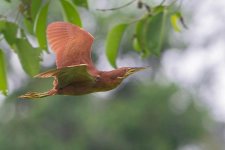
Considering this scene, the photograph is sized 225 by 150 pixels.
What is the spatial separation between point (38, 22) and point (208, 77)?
39.8 ft

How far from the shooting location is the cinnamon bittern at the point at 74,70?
48.5 inches

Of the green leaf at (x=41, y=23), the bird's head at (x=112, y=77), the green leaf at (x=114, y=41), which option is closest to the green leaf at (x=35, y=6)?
the green leaf at (x=41, y=23)

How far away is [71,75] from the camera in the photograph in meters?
1.23

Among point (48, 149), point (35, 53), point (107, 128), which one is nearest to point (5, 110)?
point (48, 149)

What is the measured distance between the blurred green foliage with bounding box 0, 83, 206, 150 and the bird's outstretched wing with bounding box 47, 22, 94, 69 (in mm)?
9444

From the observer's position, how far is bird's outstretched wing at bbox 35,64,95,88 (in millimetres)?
1209

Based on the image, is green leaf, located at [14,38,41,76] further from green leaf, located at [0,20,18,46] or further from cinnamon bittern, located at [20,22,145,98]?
cinnamon bittern, located at [20,22,145,98]

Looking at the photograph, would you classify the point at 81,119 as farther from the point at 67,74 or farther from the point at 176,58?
the point at 67,74

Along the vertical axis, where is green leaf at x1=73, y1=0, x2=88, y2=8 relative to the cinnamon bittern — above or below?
above

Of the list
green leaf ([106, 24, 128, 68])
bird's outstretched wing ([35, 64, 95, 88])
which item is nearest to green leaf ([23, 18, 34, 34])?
green leaf ([106, 24, 128, 68])

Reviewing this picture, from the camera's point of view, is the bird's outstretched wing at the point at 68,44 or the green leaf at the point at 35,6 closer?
the bird's outstretched wing at the point at 68,44

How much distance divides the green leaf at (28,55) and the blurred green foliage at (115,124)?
9098mm

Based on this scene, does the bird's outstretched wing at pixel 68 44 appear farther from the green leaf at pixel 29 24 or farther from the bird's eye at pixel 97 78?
the green leaf at pixel 29 24

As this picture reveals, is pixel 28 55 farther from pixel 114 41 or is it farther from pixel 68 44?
pixel 68 44
